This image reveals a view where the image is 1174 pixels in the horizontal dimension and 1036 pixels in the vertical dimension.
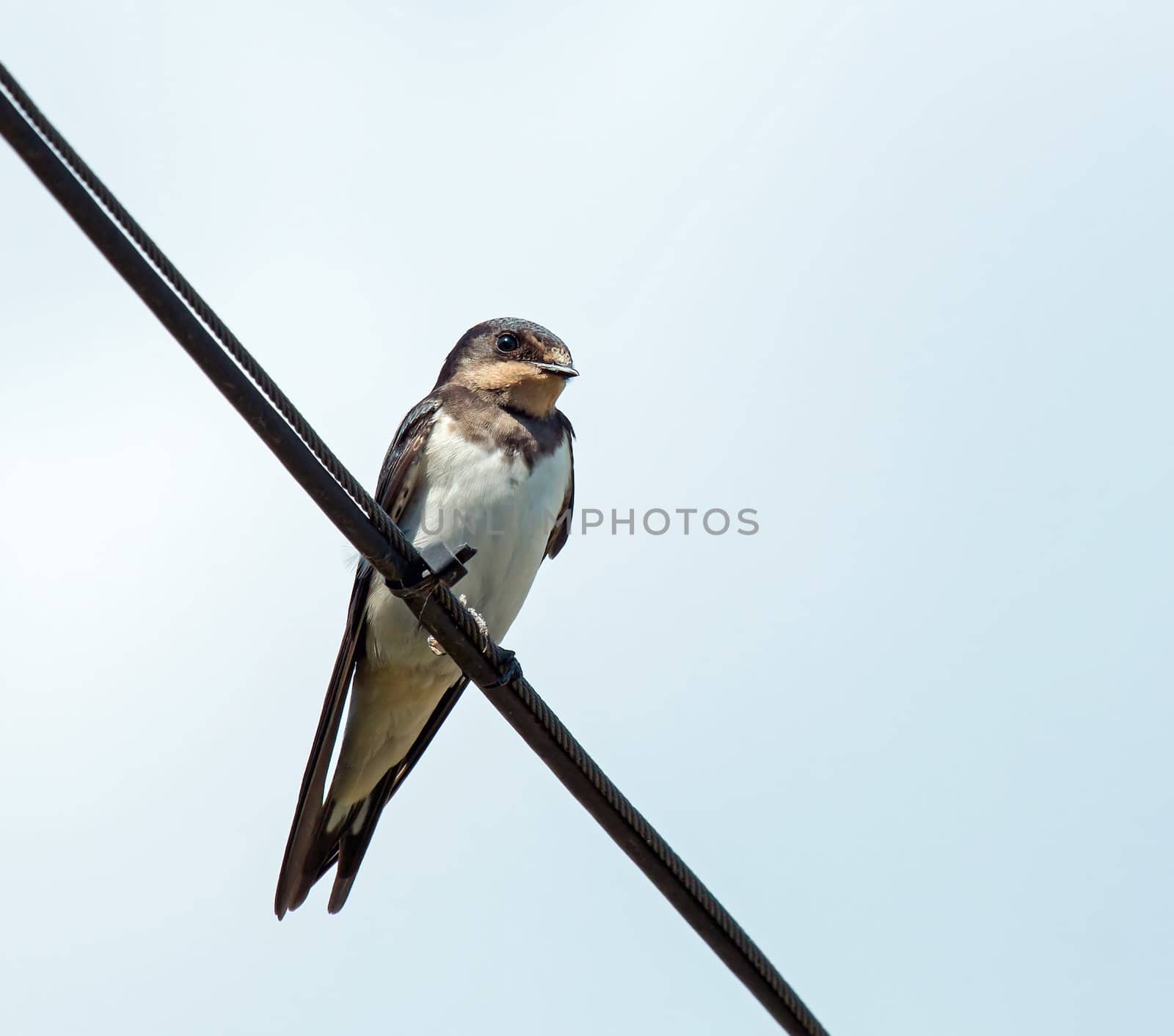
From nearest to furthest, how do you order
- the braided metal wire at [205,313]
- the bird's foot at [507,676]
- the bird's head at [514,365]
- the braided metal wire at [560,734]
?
the braided metal wire at [205,313]
the braided metal wire at [560,734]
the bird's foot at [507,676]
the bird's head at [514,365]

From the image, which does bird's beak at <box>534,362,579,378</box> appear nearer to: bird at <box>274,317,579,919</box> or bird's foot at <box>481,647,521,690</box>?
bird at <box>274,317,579,919</box>

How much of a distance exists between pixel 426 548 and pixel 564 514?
853 millimetres

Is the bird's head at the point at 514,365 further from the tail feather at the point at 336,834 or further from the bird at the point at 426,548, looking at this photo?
the tail feather at the point at 336,834

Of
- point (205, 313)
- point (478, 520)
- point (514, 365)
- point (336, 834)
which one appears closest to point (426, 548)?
point (478, 520)

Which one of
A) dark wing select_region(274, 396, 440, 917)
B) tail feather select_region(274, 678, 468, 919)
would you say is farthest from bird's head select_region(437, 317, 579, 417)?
tail feather select_region(274, 678, 468, 919)

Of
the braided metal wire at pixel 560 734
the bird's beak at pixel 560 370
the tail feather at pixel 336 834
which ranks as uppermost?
the bird's beak at pixel 560 370

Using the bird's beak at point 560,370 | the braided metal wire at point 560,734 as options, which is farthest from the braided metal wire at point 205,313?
the bird's beak at point 560,370

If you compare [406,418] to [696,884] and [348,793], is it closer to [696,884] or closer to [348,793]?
[348,793]

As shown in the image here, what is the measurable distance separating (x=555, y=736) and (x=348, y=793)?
2.25 meters

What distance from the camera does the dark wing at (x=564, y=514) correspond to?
18.5 feet

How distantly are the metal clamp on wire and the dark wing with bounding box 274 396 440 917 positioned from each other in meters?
1.68

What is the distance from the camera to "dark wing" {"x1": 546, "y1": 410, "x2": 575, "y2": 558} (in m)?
5.64

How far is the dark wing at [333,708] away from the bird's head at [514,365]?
10.6 inches

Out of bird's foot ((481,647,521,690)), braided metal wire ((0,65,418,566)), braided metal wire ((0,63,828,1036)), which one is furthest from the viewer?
bird's foot ((481,647,521,690))
